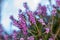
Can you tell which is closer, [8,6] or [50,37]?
[50,37]

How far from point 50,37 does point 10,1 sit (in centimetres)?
95

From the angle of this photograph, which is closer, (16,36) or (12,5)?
(16,36)

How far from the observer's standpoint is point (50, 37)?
875 millimetres

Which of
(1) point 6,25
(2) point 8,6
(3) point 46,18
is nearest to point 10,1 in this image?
(2) point 8,6

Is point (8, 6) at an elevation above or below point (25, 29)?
above

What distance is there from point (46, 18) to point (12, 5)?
0.75 meters

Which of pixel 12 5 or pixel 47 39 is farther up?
pixel 12 5

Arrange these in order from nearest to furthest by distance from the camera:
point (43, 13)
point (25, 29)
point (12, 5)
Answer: point (25, 29), point (43, 13), point (12, 5)

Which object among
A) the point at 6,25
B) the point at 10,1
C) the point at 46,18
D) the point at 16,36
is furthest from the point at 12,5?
the point at 16,36

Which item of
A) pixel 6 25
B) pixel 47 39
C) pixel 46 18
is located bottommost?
pixel 47 39

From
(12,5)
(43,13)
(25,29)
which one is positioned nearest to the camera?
(25,29)

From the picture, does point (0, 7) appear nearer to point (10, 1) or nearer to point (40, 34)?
point (10, 1)

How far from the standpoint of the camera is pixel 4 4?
5.95 ft

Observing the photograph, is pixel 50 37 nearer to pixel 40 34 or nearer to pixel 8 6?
pixel 40 34
